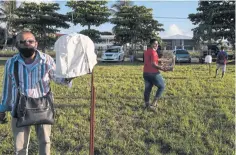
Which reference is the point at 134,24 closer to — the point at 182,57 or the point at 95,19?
the point at 95,19

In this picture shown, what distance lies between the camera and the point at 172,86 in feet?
30.1

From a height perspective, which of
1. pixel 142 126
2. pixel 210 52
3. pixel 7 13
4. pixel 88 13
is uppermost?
pixel 7 13

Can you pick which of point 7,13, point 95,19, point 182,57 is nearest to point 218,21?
point 182,57

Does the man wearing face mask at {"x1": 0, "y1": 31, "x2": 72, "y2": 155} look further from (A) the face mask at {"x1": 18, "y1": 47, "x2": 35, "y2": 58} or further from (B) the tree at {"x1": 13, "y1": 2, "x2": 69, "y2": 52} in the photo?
(B) the tree at {"x1": 13, "y1": 2, "x2": 69, "y2": 52}

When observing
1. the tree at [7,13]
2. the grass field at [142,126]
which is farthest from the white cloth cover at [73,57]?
the tree at [7,13]

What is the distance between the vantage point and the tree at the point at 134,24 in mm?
28703

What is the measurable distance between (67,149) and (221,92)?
16.2ft

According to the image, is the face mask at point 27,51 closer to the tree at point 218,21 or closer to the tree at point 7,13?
the tree at point 218,21

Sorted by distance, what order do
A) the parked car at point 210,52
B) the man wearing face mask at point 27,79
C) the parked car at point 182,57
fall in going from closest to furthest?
1. the man wearing face mask at point 27,79
2. the parked car at point 182,57
3. the parked car at point 210,52

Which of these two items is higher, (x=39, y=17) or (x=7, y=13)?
(x=7, y=13)

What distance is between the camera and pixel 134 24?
29.0 m

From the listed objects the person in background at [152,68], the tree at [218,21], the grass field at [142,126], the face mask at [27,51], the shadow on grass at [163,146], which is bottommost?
the shadow on grass at [163,146]

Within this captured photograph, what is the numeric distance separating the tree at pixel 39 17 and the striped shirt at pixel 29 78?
1070 inches

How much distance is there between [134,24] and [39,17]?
29.1 ft
